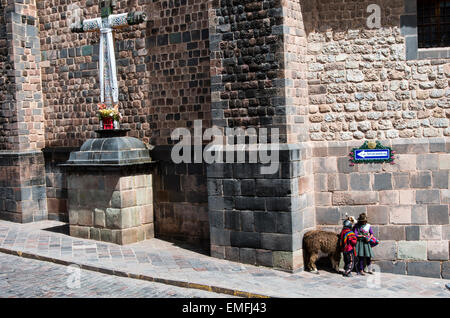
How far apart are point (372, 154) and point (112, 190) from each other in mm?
5188

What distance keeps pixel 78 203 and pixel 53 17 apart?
5067 millimetres

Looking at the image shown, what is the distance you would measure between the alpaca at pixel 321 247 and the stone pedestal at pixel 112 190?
12.3 feet

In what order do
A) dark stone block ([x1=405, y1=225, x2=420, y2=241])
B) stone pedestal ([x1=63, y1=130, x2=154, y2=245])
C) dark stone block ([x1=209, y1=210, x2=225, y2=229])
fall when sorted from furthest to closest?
stone pedestal ([x1=63, y1=130, x2=154, y2=245]), dark stone block ([x1=209, y1=210, x2=225, y2=229]), dark stone block ([x1=405, y1=225, x2=420, y2=241])

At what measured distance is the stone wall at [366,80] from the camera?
30.8 ft

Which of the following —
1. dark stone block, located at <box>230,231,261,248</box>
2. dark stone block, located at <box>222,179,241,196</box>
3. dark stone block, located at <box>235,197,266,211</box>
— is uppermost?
dark stone block, located at <box>222,179,241,196</box>

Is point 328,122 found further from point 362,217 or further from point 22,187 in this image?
point 22,187

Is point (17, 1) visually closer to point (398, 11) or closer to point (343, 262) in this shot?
point (398, 11)

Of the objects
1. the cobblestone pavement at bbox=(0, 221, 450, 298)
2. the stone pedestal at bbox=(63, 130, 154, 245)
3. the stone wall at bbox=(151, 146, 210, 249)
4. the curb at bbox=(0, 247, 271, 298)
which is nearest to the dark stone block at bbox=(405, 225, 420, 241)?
the cobblestone pavement at bbox=(0, 221, 450, 298)

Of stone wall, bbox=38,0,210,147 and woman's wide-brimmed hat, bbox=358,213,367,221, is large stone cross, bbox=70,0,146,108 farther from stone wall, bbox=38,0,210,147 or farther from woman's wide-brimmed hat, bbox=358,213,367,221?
woman's wide-brimmed hat, bbox=358,213,367,221

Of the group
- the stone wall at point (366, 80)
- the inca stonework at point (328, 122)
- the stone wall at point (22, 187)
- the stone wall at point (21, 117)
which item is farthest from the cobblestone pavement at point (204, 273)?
the stone wall at point (366, 80)

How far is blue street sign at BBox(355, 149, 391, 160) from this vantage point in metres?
9.46

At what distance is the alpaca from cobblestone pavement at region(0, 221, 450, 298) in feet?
0.76
